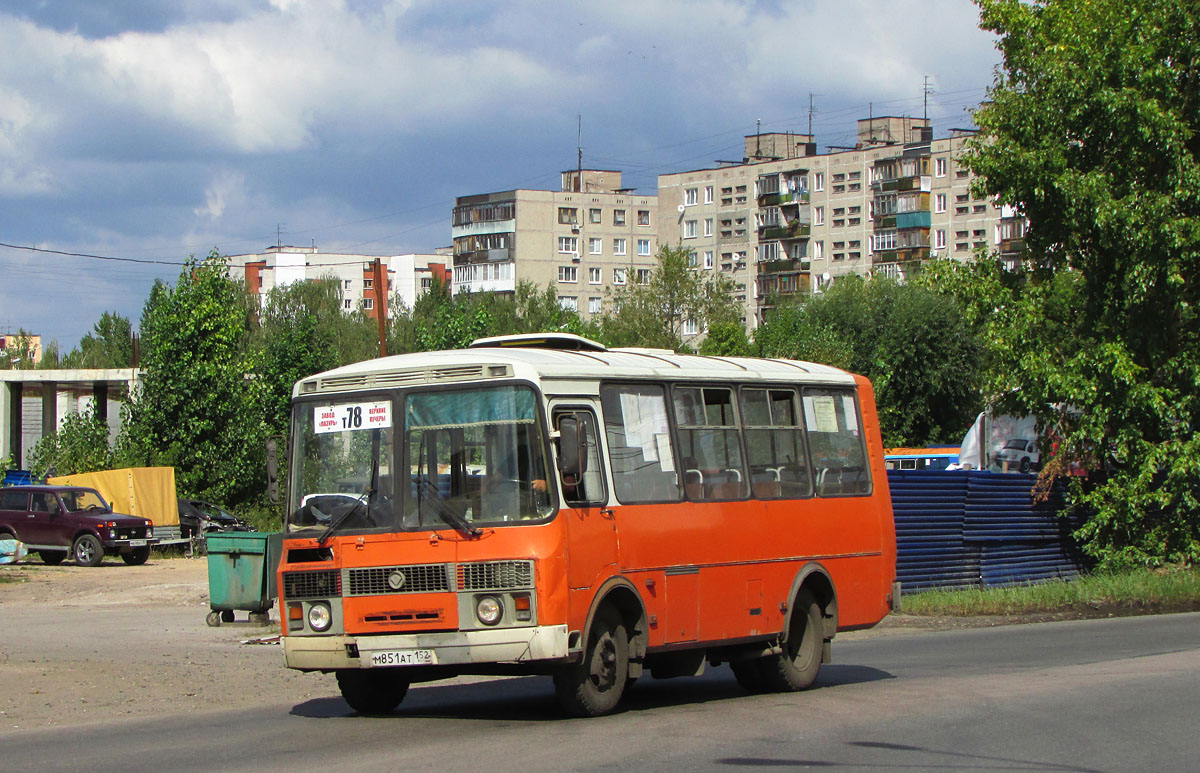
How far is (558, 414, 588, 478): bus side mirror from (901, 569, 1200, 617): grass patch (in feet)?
44.6

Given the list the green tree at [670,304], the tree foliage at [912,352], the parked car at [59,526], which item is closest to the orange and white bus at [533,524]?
the parked car at [59,526]

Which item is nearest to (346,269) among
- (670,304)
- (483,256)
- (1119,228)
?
(483,256)

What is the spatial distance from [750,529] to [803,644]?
57.9 inches

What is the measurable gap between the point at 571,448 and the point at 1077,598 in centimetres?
1659

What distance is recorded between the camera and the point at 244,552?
16000mm

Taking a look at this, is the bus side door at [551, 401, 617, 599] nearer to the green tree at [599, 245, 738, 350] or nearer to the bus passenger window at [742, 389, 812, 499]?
the bus passenger window at [742, 389, 812, 499]

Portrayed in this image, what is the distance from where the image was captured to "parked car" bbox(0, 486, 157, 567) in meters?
33.9

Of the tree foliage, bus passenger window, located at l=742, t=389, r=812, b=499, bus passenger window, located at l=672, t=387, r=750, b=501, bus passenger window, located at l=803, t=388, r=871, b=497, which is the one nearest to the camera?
bus passenger window, located at l=672, t=387, r=750, b=501

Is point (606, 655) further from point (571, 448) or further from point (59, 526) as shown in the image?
point (59, 526)

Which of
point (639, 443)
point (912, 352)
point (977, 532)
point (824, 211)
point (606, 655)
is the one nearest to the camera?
point (606, 655)

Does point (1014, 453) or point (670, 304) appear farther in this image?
point (670, 304)

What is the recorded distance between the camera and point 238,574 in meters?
16.1

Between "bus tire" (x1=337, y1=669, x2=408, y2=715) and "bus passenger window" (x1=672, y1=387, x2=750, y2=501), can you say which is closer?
"bus tire" (x1=337, y1=669, x2=408, y2=715)

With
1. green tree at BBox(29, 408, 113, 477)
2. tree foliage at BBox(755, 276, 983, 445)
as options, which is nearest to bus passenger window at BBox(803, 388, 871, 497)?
green tree at BBox(29, 408, 113, 477)
